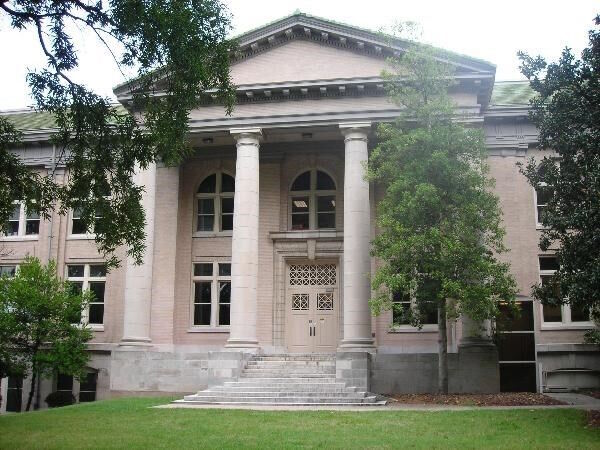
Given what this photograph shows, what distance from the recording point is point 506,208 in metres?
28.7

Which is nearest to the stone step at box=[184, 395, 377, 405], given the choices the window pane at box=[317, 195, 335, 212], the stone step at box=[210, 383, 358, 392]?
the stone step at box=[210, 383, 358, 392]

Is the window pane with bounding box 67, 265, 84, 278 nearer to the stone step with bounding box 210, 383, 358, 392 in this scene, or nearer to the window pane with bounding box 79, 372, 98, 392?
the window pane with bounding box 79, 372, 98, 392

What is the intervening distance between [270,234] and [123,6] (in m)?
15.7

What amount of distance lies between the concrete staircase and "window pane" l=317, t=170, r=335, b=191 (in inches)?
302

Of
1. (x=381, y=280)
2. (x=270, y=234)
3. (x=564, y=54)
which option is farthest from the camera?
(x=270, y=234)

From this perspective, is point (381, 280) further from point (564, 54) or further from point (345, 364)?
point (564, 54)

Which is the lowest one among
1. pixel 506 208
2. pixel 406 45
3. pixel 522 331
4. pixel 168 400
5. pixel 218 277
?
pixel 168 400

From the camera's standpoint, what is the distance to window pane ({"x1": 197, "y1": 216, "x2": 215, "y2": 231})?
30.5 metres

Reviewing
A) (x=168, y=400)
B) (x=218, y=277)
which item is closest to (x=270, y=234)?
(x=218, y=277)

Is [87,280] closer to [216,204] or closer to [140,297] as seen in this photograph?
[140,297]

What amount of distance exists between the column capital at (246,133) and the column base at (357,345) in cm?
802

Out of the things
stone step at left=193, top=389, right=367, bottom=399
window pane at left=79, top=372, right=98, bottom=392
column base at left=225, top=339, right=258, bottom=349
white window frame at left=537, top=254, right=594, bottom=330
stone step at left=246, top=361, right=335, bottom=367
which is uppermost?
white window frame at left=537, top=254, right=594, bottom=330

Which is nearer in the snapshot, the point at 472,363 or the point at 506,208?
the point at 472,363

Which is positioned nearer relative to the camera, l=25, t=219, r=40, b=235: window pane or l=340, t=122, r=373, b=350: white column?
l=340, t=122, r=373, b=350: white column
